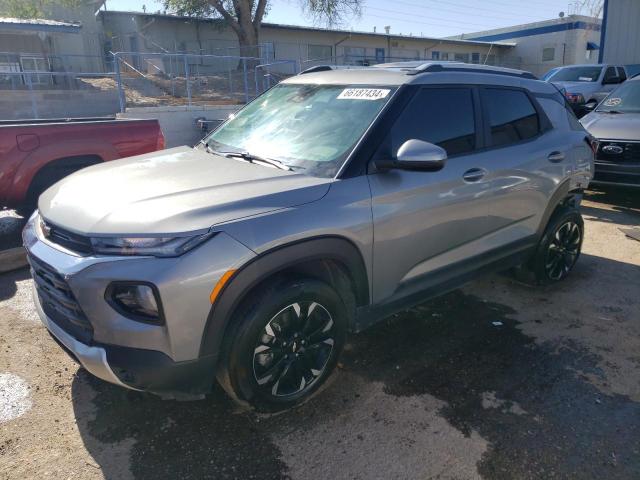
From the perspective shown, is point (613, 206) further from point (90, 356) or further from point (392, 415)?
point (90, 356)

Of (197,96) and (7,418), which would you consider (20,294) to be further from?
(197,96)

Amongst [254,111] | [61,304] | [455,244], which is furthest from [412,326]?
[61,304]

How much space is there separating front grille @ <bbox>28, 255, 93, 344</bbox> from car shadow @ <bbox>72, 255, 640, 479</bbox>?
2.03 feet

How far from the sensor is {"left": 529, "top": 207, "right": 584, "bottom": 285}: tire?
4.42m

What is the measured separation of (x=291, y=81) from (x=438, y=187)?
151 cm

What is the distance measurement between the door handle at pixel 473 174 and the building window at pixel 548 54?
130 ft

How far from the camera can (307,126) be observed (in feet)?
10.9

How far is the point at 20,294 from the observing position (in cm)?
444

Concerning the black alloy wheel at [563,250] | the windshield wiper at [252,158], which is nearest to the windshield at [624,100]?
the black alloy wheel at [563,250]

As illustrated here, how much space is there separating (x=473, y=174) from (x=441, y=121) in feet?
1.37

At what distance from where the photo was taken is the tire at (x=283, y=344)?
8.26ft

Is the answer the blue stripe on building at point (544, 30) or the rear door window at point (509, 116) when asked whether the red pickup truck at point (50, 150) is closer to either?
the rear door window at point (509, 116)

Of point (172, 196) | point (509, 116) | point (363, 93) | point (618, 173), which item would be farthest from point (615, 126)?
point (172, 196)

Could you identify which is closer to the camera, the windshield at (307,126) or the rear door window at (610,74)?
the windshield at (307,126)
